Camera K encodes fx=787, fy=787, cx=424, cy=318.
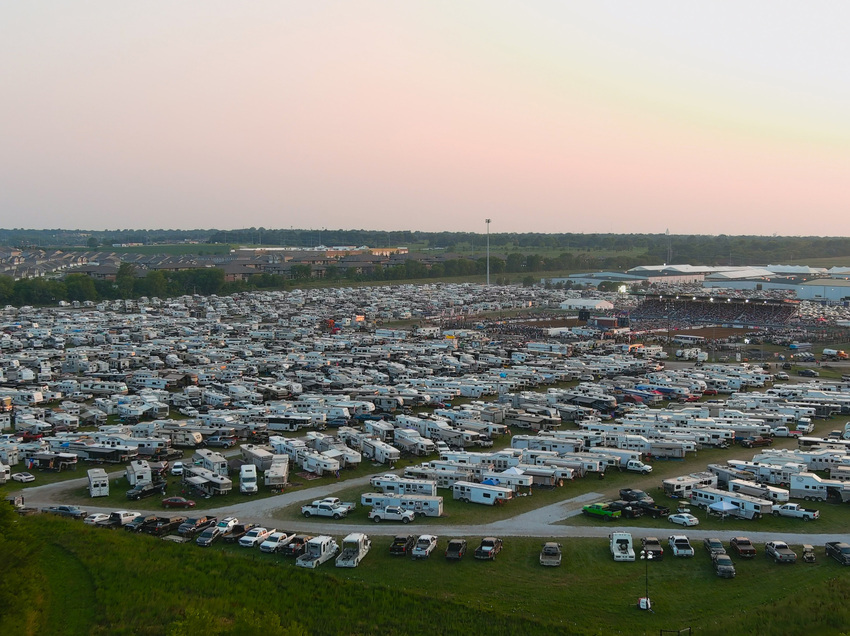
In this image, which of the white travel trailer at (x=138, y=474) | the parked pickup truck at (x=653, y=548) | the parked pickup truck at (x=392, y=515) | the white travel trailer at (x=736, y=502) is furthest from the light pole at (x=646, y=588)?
the white travel trailer at (x=138, y=474)

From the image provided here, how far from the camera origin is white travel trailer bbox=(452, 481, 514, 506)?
375 inches

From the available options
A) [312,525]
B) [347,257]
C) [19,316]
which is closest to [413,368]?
[312,525]

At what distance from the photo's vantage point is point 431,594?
7.26 meters

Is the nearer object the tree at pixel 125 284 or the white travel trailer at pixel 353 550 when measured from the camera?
the white travel trailer at pixel 353 550

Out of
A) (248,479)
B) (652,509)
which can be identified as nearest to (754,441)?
(652,509)

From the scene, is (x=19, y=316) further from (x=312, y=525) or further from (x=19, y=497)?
(x=312, y=525)

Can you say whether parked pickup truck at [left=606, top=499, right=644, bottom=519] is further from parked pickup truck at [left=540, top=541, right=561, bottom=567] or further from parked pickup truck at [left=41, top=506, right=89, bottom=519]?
parked pickup truck at [left=41, top=506, right=89, bottom=519]

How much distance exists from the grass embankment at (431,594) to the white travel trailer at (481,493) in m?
1.18

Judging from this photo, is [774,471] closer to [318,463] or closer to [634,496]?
[634,496]

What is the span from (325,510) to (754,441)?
7.10 meters

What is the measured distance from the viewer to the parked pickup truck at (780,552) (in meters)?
7.79

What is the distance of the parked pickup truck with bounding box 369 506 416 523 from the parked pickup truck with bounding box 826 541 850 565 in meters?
4.37

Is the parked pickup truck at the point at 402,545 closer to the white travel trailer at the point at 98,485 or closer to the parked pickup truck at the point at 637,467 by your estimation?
the parked pickup truck at the point at 637,467

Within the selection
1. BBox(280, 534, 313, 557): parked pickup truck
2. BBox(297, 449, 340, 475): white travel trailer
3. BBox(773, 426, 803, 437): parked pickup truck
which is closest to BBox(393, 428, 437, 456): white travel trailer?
BBox(297, 449, 340, 475): white travel trailer
